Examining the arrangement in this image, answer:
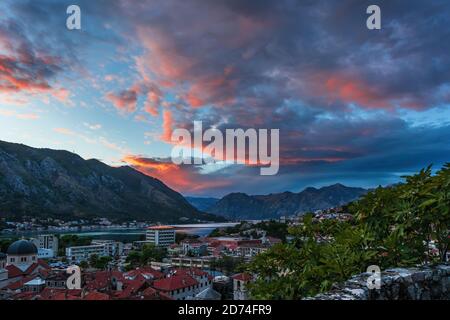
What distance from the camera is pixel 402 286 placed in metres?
2.76

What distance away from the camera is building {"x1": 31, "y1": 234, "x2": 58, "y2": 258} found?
6844cm

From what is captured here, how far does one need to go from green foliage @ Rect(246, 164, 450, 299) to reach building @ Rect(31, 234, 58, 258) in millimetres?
73383

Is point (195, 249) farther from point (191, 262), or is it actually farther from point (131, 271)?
point (131, 271)

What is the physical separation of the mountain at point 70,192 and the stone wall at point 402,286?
132243 millimetres

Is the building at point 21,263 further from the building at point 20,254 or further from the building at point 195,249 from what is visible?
the building at point 195,249

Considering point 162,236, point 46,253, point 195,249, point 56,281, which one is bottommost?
point 46,253

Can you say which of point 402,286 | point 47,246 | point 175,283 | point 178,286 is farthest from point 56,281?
point 47,246

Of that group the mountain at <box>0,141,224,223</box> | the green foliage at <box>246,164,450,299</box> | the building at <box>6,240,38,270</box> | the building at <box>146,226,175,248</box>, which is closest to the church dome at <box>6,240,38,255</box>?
the building at <box>6,240,38,270</box>

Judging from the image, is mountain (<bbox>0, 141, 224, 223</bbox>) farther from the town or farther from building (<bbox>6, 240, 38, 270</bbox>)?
building (<bbox>6, 240, 38, 270</bbox>)

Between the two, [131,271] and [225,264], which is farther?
[225,264]

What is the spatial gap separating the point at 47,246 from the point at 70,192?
278 feet

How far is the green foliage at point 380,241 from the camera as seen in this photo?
3347 millimetres
